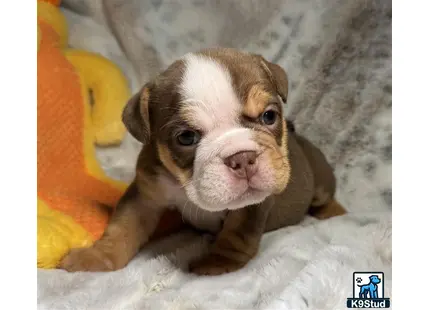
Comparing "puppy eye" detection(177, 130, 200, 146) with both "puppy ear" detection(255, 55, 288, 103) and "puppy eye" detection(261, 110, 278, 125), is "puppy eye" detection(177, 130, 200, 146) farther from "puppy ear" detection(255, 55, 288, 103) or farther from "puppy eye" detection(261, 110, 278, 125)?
"puppy ear" detection(255, 55, 288, 103)

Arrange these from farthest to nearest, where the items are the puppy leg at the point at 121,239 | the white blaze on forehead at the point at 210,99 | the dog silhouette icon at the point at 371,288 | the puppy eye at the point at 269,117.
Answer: the puppy leg at the point at 121,239
the puppy eye at the point at 269,117
the white blaze on forehead at the point at 210,99
the dog silhouette icon at the point at 371,288

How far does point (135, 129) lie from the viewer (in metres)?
2.16

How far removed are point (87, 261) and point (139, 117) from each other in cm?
62

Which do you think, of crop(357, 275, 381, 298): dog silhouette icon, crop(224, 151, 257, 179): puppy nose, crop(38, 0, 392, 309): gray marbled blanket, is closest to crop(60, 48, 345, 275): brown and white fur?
crop(224, 151, 257, 179): puppy nose

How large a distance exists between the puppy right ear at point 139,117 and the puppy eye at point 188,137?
19cm

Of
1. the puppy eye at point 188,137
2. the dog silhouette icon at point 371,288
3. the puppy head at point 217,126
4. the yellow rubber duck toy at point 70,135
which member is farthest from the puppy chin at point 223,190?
the yellow rubber duck toy at point 70,135

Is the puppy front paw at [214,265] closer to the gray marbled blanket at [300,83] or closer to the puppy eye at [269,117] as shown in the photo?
the gray marbled blanket at [300,83]

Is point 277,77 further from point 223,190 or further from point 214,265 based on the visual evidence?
point 214,265

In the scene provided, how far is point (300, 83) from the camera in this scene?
10.4 ft

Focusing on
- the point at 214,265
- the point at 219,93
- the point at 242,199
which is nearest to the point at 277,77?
the point at 219,93

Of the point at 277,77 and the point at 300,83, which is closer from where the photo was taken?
the point at 277,77

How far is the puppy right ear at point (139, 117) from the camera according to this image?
85.0 inches
